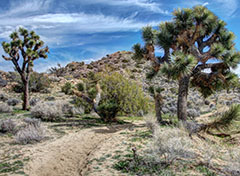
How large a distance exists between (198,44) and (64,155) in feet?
28.3

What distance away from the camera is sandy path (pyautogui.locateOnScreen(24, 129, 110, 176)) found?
19.6 ft

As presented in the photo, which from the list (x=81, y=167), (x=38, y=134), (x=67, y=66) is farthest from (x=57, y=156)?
(x=67, y=66)

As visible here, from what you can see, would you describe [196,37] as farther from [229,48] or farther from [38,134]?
[38,134]

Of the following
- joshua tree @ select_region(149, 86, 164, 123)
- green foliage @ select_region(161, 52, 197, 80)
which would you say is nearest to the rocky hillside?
joshua tree @ select_region(149, 86, 164, 123)

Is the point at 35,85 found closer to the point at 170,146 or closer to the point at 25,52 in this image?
the point at 25,52

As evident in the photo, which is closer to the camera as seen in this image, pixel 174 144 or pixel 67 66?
pixel 174 144

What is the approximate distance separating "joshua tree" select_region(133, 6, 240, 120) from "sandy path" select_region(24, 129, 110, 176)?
4.58 metres

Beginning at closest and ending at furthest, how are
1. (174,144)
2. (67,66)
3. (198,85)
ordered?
(174,144) → (198,85) → (67,66)

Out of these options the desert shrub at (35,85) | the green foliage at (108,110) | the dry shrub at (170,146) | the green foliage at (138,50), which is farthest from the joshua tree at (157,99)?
the desert shrub at (35,85)

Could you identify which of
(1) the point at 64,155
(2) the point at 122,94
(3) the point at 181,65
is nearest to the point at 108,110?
(2) the point at 122,94

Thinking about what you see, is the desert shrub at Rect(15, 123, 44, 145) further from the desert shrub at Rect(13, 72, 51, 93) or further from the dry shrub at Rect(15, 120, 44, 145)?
the desert shrub at Rect(13, 72, 51, 93)

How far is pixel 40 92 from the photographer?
28.8 meters

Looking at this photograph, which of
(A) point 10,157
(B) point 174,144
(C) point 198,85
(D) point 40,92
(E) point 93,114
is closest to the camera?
(B) point 174,144

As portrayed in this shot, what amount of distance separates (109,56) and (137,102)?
42154mm
